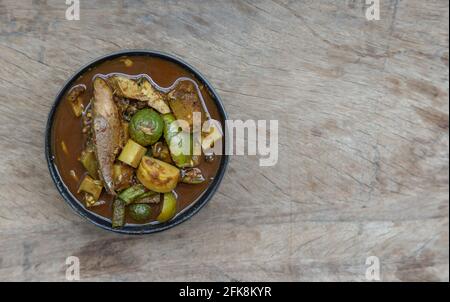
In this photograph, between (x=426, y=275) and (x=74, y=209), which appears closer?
(x=74, y=209)

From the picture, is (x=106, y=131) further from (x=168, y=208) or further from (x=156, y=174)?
(x=168, y=208)

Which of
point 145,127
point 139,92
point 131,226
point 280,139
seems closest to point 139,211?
point 131,226

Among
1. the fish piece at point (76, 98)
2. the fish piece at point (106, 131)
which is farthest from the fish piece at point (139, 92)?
the fish piece at point (76, 98)

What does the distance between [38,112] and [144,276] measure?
91cm

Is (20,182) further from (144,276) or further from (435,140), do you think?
(435,140)

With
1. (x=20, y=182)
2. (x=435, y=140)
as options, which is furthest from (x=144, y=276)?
(x=435, y=140)

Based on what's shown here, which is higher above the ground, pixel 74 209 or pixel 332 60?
pixel 332 60

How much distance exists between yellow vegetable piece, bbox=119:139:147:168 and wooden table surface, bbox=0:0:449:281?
47cm

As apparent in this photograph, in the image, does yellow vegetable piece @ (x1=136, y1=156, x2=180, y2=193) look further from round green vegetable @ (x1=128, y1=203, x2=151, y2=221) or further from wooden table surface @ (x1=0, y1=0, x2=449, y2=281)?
wooden table surface @ (x1=0, y1=0, x2=449, y2=281)

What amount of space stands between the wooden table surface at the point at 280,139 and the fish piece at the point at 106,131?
0.31 metres

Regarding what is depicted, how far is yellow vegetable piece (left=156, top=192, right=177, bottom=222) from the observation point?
2.42m

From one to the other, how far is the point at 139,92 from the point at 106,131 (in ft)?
0.70

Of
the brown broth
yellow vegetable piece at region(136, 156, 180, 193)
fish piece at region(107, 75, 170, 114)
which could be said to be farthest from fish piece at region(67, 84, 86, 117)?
yellow vegetable piece at region(136, 156, 180, 193)
